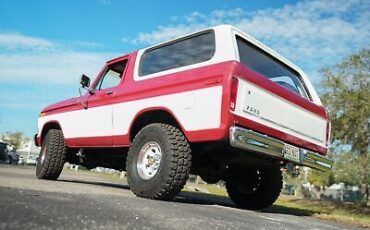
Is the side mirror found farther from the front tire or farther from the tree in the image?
the tree

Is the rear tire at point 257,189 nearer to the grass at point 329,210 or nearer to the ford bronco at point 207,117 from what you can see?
the ford bronco at point 207,117

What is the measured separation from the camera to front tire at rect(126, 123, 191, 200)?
16.0 ft

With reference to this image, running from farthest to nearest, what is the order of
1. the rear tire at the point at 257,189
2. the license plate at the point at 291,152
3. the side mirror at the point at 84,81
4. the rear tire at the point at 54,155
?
1. the rear tire at the point at 54,155
2. the side mirror at the point at 84,81
3. the rear tire at the point at 257,189
4. the license plate at the point at 291,152

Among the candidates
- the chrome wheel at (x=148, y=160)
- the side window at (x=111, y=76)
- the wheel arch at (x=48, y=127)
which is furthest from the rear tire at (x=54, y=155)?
the chrome wheel at (x=148, y=160)

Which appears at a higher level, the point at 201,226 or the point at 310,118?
the point at 310,118

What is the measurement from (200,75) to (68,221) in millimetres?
2674

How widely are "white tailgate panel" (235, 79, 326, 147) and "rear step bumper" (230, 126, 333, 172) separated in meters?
0.20

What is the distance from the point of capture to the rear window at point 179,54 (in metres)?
5.32

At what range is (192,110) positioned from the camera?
193 inches

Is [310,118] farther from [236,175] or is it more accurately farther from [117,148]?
[117,148]

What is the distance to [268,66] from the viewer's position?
594cm

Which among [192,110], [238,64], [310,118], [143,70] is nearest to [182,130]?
[192,110]

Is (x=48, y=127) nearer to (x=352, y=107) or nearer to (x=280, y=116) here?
(x=280, y=116)

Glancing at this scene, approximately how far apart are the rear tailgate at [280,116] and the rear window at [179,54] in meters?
0.71
